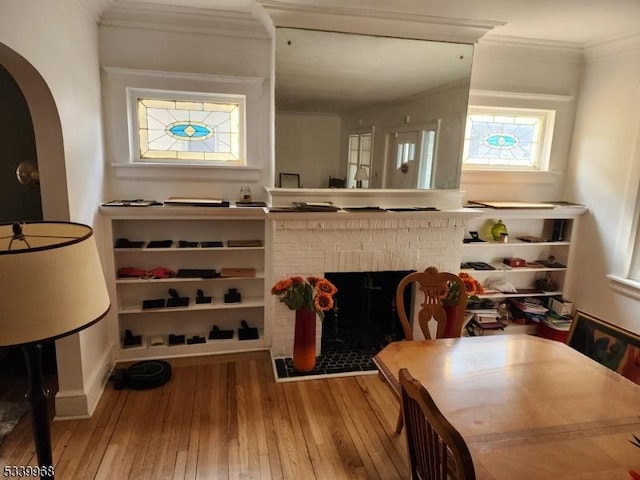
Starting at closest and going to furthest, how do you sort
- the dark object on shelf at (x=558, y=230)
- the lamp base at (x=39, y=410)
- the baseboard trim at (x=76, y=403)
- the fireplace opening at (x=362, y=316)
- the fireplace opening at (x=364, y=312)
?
the lamp base at (x=39, y=410) → the baseboard trim at (x=76, y=403) → the fireplace opening at (x=362, y=316) → the fireplace opening at (x=364, y=312) → the dark object on shelf at (x=558, y=230)

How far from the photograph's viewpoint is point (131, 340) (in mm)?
3254

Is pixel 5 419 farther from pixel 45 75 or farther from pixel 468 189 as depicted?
pixel 468 189

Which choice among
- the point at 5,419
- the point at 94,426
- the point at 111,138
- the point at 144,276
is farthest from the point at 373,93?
the point at 5,419

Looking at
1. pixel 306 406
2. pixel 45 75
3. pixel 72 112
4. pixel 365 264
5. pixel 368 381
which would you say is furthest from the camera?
pixel 365 264

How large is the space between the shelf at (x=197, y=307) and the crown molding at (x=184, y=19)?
80.5 inches

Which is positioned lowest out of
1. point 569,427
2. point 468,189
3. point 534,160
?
point 569,427

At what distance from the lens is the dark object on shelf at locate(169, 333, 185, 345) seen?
3.30 m

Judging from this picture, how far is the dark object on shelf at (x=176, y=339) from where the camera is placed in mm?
3305

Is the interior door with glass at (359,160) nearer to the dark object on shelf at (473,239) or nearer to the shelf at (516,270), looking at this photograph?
the dark object on shelf at (473,239)

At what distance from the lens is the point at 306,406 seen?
270 centimetres

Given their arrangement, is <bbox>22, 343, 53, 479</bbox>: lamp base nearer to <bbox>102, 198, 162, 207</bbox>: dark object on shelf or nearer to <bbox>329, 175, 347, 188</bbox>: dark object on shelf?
<bbox>102, 198, 162, 207</bbox>: dark object on shelf

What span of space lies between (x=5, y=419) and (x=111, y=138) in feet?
6.37

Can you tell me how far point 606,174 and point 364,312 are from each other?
2357mm

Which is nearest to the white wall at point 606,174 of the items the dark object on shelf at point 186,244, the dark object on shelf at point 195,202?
the dark object on shelf at point 195,202
